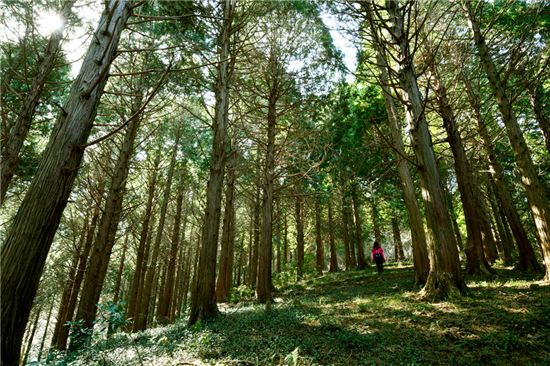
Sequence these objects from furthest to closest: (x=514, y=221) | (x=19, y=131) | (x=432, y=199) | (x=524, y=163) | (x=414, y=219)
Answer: (x=514, y=221), (x=414, y=219), (x=524, y=163), (x=19, y=131), (x=432, y=199)

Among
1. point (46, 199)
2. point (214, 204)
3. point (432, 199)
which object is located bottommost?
point (46, 199)

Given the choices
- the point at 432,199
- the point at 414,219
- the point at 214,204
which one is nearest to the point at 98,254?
the point at 214,204

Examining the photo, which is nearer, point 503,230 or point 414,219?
point 414,219

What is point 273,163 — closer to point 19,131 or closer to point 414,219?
point 414,219

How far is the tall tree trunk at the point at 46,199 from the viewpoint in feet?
6.70

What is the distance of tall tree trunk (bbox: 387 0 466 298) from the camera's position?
17.8 feet

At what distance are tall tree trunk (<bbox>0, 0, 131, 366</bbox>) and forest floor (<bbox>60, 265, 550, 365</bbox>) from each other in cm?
159

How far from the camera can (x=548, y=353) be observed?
317 centimetres

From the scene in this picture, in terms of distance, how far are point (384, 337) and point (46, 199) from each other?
4.53 metres

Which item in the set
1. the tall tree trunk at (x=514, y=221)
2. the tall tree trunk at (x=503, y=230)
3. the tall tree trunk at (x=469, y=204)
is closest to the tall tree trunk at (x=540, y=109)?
the tall tree trunk at (x=514, y=221)

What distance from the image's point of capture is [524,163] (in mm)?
7062

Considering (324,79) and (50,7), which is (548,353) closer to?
(324,79)

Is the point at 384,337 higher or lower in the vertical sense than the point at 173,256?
lower

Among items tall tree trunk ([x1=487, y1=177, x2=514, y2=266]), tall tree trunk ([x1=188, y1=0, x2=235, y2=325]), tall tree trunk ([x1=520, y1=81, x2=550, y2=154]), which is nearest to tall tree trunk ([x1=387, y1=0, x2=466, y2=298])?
tall tree trunk ([x1=188, y1=0, x2=235, y2=325])
